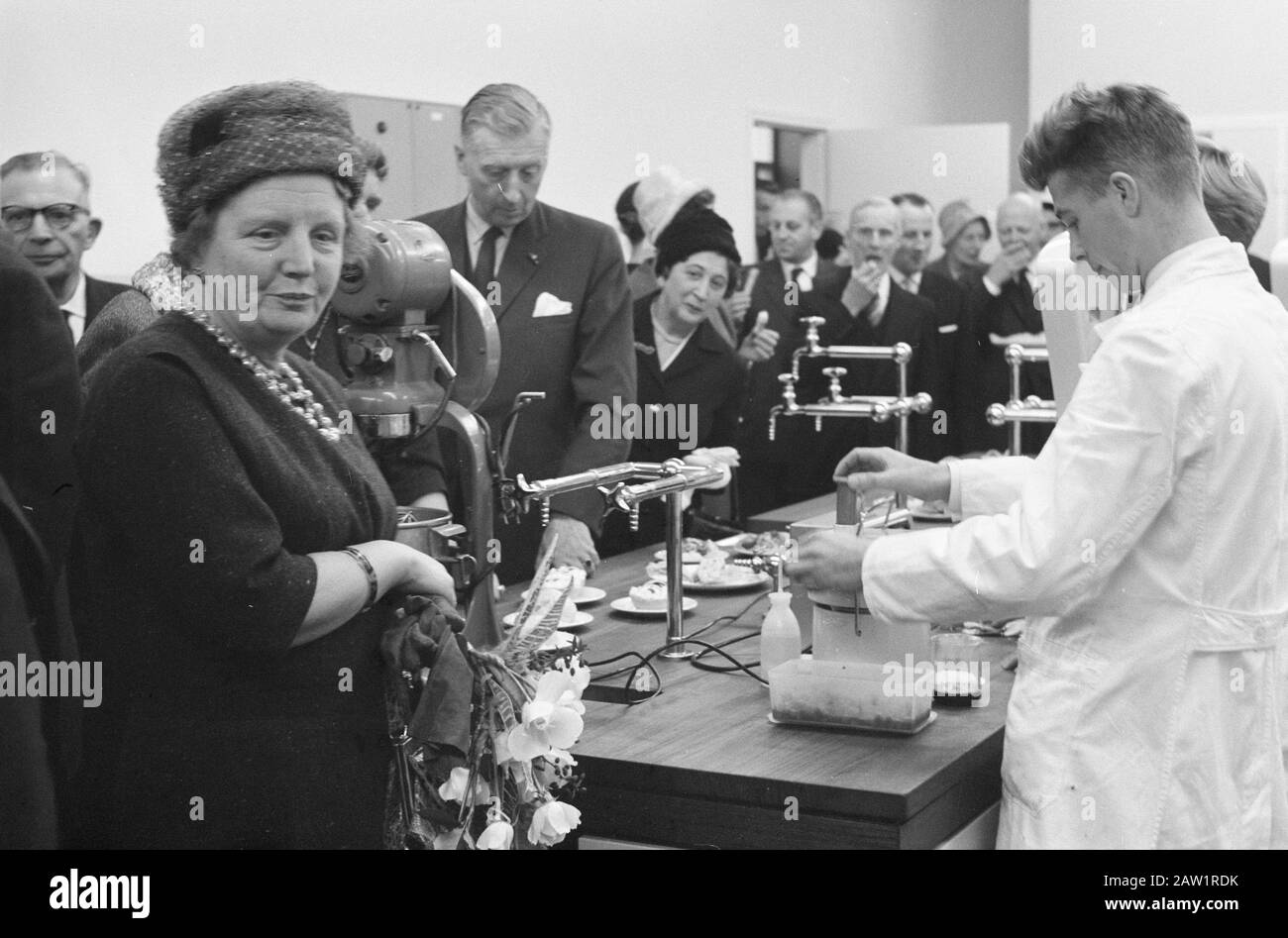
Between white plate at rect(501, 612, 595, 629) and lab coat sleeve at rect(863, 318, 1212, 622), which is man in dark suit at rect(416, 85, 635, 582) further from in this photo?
lab coat sleeve at rect(863, 318, 1212, 622)

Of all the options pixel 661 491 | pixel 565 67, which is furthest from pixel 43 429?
pixel 565 67

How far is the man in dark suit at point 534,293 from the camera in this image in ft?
10.5

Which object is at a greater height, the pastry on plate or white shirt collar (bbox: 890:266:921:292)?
white shirt collar (bbox: 890:266:921:292)

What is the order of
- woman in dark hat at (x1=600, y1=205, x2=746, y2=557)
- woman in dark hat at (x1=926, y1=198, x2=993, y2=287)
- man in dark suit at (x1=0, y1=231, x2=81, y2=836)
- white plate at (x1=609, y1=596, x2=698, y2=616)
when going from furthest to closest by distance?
woman in dark hat at (x1=926, y1=198, x2=993, y2=287) → woman in dark hat at (x1=600, y1=205, x2=746, y2=557) → white plate at (x1=609, y1=596, x2=698, y2=616) → man in dark suit at (x1=0, y1=231, x2=81, y2=836)

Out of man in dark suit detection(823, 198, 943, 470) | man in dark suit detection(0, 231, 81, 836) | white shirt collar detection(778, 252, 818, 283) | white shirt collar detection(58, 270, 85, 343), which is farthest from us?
white shirt collar detection(778, 252, 818, 283)

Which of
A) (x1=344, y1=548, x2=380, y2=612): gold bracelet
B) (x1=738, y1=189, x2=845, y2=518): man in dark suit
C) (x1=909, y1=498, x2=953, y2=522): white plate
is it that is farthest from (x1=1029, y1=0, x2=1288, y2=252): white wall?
(x1=344, y1=548, x2=380, y2=612): gold bracelet

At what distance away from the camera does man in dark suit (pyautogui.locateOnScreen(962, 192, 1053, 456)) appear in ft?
17.5

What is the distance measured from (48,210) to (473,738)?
2190mm

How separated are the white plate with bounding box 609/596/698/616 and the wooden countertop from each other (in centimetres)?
47

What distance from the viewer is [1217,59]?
27.3 ft

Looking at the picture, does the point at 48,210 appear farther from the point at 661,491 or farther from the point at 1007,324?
the point at 1007,324
